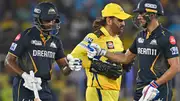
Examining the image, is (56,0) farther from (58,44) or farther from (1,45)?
(58,44)

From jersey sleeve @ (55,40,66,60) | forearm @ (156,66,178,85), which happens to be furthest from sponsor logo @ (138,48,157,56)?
jersey sleeve @ (55,40,66,60)

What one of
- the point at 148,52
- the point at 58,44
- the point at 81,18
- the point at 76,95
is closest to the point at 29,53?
the point at 58,44

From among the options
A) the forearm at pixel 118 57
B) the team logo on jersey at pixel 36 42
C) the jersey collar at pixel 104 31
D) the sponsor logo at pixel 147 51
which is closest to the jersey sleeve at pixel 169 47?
the sponsor logo at pixel 147 51

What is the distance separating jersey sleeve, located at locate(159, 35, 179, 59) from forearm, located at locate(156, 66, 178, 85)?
17 centimetres

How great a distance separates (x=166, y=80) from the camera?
9250 millimetres

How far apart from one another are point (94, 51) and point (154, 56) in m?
0.87

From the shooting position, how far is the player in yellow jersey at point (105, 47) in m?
10.3

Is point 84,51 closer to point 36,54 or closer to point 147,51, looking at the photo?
point 36,54

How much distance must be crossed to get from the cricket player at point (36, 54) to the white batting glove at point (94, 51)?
0.25 metres

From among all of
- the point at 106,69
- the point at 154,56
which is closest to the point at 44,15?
the point at 106,69

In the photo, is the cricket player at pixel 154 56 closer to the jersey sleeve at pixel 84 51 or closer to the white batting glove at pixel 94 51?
the white batting glove at pixel 94 51

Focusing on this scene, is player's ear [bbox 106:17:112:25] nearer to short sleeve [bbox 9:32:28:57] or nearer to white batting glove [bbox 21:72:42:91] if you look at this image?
short sleeve [bbox 9:32:28:57]

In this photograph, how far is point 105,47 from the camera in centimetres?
1030

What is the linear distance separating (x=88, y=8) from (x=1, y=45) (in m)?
2.82
